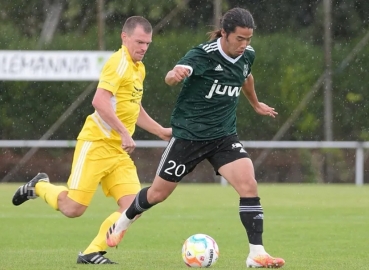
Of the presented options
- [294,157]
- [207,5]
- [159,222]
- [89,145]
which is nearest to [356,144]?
[294,157]

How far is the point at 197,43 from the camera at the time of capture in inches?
778

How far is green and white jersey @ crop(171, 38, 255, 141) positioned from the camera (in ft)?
24.2

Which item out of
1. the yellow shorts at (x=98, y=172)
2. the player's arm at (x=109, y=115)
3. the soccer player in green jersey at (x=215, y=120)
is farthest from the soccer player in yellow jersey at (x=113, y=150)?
the soccer player in green jersey at (x=215, y=120)

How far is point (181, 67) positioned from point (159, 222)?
532 cm

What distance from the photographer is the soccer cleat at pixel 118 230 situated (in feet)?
25.1

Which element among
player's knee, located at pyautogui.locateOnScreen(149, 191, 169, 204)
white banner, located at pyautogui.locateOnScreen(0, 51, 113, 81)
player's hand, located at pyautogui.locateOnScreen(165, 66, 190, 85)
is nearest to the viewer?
player's hand, located at pyautogui.locateOnScreen(165, 66, 190, 85)

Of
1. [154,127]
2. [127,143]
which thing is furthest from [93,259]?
[154,127]

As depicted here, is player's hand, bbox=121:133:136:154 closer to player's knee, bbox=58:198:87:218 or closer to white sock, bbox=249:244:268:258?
player's knee, bbox=58:198:87:218

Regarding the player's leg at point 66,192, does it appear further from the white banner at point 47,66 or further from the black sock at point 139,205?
the white banner at point 47,66

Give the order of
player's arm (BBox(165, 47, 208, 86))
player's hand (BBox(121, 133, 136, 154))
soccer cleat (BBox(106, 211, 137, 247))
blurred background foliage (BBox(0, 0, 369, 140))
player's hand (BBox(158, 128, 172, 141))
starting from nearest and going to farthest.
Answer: player's arm (BBox(165, 47, 208, 86)) < player's hand (BBox(121, 133, 136, 154)) < soccer cleat (BBox(106, 211, 137, 247)) < player's hand (BBox(158, 128, 172, 141)) < blurred background foliage (BBox(0, 0, 369, 140))

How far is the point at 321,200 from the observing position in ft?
Answer: 50.2

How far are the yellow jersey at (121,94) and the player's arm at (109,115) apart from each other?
0.10m

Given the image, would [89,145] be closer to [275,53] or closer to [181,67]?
[181,67]

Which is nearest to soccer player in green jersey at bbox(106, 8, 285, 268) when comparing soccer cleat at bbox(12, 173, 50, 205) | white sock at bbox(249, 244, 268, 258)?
white sock at bbox(249, 244, 268, 258)
